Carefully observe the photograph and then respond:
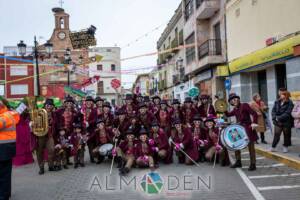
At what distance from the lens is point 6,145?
537 centimetres

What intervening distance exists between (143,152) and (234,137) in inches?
91.3

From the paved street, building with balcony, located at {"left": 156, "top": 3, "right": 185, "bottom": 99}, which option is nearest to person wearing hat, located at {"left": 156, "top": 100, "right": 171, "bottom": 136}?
the paved street

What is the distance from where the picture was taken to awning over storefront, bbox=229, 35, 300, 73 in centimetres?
1159

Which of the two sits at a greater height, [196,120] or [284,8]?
[284,8]

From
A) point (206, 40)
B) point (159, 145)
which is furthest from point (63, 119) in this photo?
point (206, 40)

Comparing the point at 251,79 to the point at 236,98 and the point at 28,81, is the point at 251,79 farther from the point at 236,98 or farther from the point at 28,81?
the point at 28,81

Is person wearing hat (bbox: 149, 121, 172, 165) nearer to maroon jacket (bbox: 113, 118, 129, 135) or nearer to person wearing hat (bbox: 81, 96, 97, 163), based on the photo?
maroon jacket (bbox: 113, 118, 129, 135)

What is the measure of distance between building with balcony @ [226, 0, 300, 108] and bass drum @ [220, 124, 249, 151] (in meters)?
4.93

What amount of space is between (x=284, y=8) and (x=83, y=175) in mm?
9823

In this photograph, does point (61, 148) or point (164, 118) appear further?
point (164, 118)

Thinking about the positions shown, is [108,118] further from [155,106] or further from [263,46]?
[263,46]

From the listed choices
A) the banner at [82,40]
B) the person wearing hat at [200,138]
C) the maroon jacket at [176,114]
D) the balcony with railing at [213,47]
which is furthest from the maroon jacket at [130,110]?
the balcony with railing at [213,47]

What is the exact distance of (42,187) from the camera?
687 centimetres

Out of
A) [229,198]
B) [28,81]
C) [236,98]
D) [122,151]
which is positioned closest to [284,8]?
[236,98]
